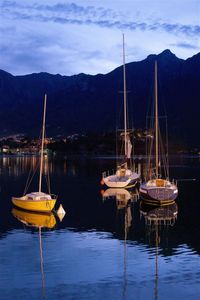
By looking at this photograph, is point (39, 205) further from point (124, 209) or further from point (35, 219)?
point (124, 209)

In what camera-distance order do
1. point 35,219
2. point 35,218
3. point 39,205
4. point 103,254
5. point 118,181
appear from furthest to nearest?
point 118,181 → point 39,205 → point 35,218 → point 35,219 → point 103,254

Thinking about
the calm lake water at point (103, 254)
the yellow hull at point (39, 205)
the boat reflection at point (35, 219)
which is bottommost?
the calm lake water at point (103, 254)

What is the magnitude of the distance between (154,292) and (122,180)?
4117cm

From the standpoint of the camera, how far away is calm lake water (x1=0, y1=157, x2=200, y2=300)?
19.1 m

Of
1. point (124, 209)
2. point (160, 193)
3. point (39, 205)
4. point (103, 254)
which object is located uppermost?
point (160, 193)

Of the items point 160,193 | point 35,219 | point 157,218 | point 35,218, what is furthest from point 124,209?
point 35,219

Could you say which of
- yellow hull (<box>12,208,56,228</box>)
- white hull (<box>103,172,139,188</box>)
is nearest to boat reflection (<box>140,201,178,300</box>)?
yellow hull (<box>12,208,56,228</box>)

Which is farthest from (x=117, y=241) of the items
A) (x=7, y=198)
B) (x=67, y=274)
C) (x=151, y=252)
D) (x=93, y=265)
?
(x=7, y=198)

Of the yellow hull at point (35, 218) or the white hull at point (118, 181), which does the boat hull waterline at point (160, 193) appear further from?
the white hull at point (118, 181)

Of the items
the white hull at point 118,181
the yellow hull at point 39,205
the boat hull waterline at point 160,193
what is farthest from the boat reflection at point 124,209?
the yellow hull at point 39,205

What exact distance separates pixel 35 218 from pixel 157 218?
9.15 meters

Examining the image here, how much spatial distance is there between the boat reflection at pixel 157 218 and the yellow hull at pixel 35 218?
6.89 metres

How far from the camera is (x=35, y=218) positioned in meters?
35.9

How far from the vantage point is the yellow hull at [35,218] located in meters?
33.5
